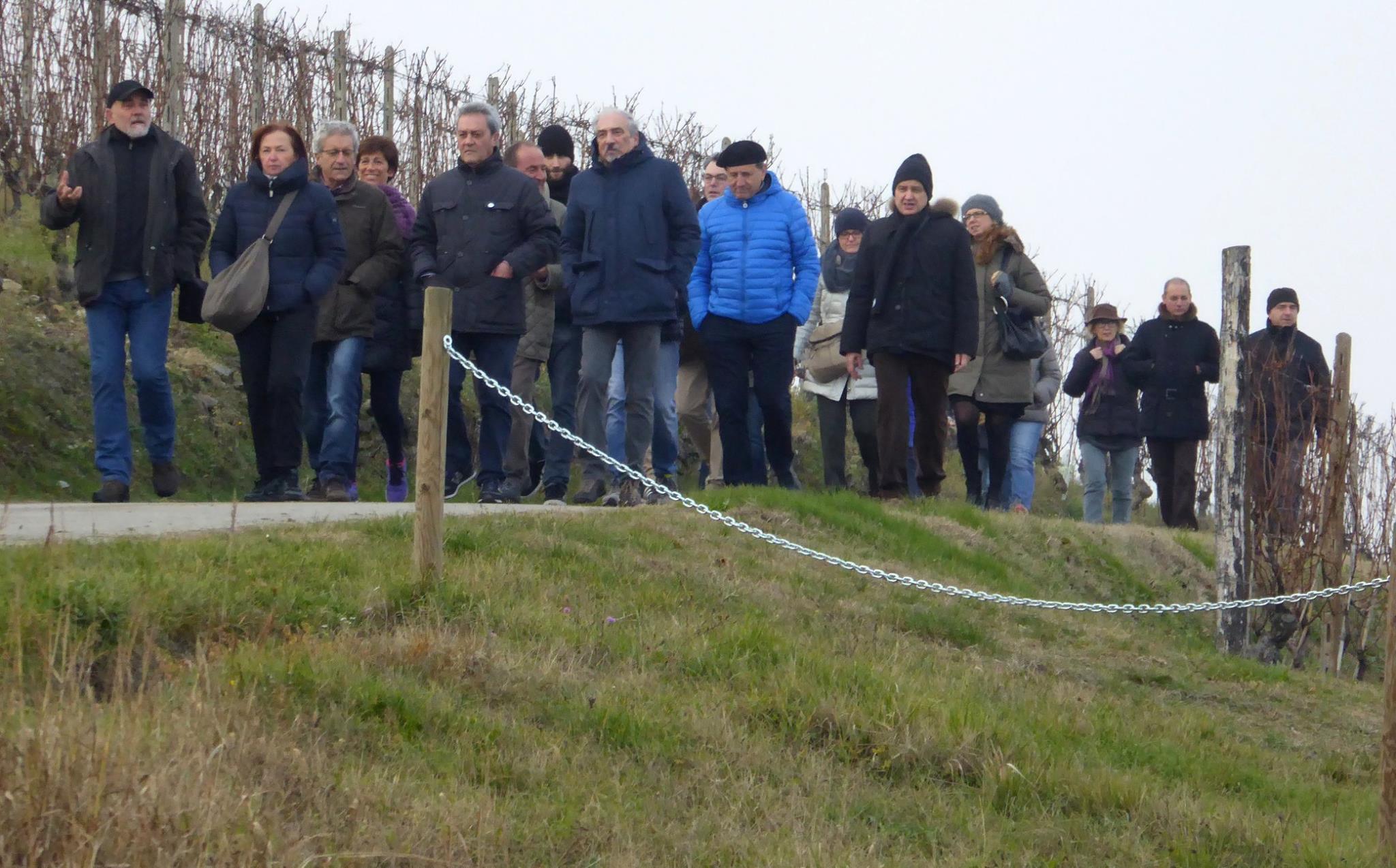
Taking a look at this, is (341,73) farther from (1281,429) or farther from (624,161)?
(1281,429)

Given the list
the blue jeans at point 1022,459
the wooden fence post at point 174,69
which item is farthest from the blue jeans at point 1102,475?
the wooden fence post at point 174,69

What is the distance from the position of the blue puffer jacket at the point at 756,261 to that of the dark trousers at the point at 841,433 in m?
1.62

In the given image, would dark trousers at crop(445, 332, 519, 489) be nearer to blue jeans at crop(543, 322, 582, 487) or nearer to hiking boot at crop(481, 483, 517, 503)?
hiking boot at crop(481, 483, 517, 503)

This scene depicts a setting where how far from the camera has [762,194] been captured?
407 inches

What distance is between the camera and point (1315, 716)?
24.2ft

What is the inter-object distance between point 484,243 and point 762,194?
6.11ft

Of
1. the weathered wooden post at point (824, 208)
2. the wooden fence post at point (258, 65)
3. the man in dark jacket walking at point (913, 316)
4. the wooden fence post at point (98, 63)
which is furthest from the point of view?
the weathered wooden post at point (824, 208)

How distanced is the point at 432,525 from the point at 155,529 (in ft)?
5.73

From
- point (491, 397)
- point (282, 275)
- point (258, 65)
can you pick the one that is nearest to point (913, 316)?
point (491, 397)

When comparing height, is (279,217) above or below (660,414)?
above

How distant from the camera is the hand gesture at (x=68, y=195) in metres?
8.84

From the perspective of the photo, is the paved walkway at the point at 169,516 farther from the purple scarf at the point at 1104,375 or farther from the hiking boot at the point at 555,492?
the purple scarf at the point at 1104,375

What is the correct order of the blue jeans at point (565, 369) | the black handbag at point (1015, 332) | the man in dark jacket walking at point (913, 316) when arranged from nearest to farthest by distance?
the man in dark jacket walking at point (913, 316), the blue jeans at point (565, 369), the black handbag at point (1015, 332)

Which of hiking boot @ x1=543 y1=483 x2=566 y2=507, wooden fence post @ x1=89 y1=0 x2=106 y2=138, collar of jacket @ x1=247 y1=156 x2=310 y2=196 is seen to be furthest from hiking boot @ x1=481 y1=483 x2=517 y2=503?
wooden fence post @ x1=89 y1=0 x2=106 y2=138
